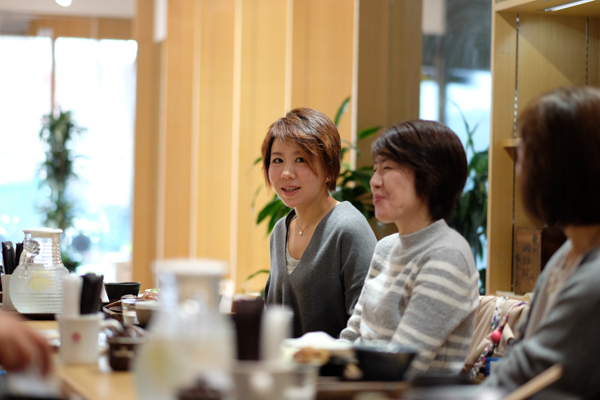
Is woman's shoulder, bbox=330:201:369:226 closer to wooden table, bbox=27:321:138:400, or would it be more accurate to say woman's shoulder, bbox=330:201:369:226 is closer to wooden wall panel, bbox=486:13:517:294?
wooden wall panel, bbox=486:13:517:294

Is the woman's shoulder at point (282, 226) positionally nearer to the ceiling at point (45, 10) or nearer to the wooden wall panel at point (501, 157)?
the wooden wall panel at point (501, 157)

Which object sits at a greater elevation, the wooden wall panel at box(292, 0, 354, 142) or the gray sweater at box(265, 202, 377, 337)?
Answer: the wooden wall panel at box(292, 0, 354, 142)

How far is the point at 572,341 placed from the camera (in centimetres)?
112

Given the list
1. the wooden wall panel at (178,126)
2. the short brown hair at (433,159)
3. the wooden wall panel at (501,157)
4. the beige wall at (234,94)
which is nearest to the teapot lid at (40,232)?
the short brown hair at (433,159)

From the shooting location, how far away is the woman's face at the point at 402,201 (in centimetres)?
166

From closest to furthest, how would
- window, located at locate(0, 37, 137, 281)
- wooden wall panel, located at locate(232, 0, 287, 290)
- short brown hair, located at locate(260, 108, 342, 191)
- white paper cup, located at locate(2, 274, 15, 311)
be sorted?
white paper cup, located at locate(2, 274, 15, 311)
short brown hair, located at locate(260, 108, 342, 191)
wooden wall panel, located at locate(232, 0, 287, 290)
window, located at locate(0, 37, 137, 281)

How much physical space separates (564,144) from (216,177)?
Answer: 5.09 meters

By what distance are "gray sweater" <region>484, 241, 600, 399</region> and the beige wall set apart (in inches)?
110

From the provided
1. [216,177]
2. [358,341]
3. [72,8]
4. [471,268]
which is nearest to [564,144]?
[471,268]

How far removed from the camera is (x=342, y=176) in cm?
363

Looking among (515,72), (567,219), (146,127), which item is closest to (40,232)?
(567,219)

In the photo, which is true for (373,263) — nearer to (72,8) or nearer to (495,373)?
(495,373)

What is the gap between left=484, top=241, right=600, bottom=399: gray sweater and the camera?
1099 millimetres

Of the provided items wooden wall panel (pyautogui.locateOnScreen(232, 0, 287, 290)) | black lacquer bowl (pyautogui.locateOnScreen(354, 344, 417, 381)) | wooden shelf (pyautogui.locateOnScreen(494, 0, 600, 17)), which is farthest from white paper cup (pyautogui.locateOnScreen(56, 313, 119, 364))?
wooden wall panel (pyautogui.locateOnScreen(232, 0, 287, 290))
